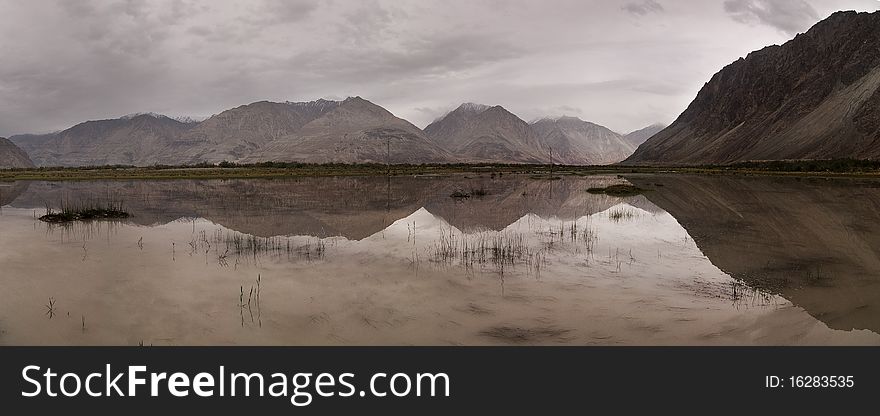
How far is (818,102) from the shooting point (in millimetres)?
164500

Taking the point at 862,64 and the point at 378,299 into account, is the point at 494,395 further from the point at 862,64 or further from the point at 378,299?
the point at 862,64

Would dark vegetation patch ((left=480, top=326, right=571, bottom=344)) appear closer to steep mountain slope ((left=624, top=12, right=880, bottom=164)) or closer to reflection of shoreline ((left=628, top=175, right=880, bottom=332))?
reflection of shoreline ((left=628, top=175, right=880, bottom=332))

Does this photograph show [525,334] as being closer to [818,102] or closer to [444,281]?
[444,281]

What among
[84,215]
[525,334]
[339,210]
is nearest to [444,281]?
[525,334]

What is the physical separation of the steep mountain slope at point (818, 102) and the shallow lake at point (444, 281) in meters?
134

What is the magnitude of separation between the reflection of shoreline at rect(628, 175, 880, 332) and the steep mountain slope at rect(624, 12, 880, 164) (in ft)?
376

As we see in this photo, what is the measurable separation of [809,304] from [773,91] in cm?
21899

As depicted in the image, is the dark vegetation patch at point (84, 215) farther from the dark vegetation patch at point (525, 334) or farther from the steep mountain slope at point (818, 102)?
the steep mountain slope at point (818, 102)

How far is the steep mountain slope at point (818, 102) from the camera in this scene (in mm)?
135125

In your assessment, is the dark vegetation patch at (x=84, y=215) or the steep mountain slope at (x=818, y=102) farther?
the steep mountain slope at (x=818, y=102)

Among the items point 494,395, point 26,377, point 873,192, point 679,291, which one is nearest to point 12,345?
point 26,377

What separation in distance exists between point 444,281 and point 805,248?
51.1 ft

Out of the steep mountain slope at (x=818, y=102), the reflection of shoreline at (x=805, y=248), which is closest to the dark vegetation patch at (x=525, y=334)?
the reflection of shoreline at (x=805, y=248)

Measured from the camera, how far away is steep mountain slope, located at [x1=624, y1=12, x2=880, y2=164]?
135 metres
